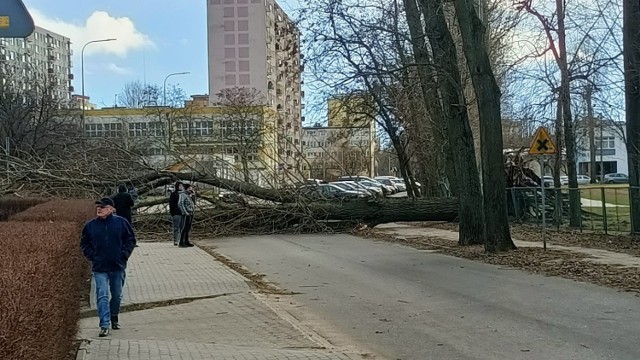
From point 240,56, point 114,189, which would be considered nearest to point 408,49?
point 114,189

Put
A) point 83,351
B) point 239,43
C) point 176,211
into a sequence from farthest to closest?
point 239,43 < point 176,211 < point 83,351

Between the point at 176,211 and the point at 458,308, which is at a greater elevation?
the point at 176,211

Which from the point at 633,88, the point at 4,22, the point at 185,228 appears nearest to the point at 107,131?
the point at 185,228

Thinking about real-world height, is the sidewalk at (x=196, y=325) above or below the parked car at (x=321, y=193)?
below

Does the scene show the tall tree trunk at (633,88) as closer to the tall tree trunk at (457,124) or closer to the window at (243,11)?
the tall tree trunk at (457,124)

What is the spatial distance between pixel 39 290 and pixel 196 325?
530 cm

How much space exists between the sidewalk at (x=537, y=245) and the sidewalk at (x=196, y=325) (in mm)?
8006

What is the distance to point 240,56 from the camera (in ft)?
329

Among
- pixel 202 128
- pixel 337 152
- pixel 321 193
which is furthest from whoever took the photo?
pixel 337 152

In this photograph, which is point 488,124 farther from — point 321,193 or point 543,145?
point 321,193

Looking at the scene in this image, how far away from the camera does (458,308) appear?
11.0m

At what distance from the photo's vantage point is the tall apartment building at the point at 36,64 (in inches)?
2019

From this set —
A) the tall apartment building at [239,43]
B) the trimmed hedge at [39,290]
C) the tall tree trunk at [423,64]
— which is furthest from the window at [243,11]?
the trimmed hedge at [39,290]

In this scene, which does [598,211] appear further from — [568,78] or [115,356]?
[115,356]
